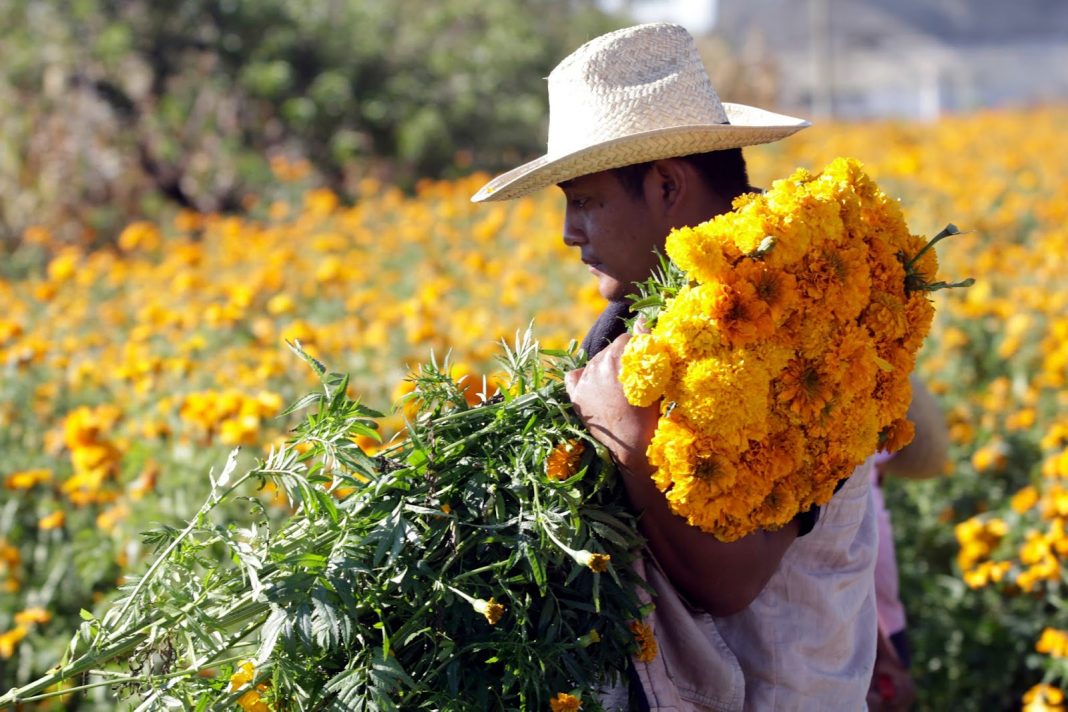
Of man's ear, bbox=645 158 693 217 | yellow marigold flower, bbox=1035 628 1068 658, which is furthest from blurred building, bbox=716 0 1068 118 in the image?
man's ear, bbox=645 158 693 217

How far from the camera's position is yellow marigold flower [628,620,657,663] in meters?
1.77

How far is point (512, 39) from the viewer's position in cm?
1055

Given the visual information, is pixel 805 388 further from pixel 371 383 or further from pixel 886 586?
pixel 371 383

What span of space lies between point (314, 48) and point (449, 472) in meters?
7.97

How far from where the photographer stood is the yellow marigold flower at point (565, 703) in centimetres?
167

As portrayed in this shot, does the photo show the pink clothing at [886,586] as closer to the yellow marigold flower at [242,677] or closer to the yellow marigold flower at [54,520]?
the yellow marigold flower at [242,677]

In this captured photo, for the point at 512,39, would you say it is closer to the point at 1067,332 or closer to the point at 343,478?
the point at 1067,332

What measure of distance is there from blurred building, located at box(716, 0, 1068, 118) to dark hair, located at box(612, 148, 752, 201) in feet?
116

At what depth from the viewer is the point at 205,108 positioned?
8.80m

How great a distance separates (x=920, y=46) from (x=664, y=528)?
45.6m

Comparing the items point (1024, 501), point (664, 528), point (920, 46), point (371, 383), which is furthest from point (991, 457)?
point (920, 46)

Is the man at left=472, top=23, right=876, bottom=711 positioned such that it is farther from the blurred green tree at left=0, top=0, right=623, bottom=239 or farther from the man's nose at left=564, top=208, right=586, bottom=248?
the blurred green tree at left=0, top=0, right=623, bottom=239

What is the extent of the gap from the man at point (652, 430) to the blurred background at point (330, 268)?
968 mm

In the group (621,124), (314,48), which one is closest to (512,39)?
(314,48)
